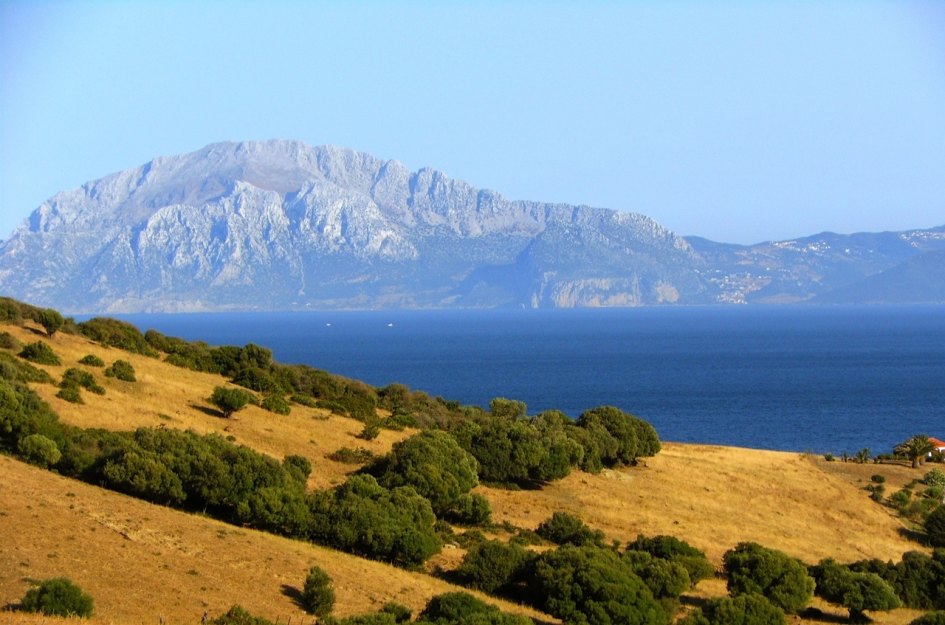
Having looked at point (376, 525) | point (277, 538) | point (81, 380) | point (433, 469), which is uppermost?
point (81, 380)

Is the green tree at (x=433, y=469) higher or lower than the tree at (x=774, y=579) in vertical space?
higher

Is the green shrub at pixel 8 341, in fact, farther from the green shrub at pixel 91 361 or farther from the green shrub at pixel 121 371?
the green shrub at pixel 121 371

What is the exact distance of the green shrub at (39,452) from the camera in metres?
31.3

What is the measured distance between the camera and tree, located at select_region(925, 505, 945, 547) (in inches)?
1588

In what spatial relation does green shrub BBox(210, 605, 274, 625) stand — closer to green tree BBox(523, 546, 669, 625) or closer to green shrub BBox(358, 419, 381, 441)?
green tree BBox(523, 546, 669, 625)

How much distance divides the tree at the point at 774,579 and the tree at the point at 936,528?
42.7 ft

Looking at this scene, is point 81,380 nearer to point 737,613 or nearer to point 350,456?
point 350,456

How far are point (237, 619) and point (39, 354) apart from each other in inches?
1084

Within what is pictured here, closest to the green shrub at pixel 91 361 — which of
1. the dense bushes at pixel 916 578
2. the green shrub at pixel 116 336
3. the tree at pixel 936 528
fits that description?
the green shrub at pixel 116 336

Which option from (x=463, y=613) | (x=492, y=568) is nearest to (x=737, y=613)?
(x=463, y=613)

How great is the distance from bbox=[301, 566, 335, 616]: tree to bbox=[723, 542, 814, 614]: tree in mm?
Answer: 11081

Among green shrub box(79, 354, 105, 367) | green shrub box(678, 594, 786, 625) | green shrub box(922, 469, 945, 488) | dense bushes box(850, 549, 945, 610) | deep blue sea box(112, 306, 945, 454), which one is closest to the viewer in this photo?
green shrub box(678, 594, 786, 625)

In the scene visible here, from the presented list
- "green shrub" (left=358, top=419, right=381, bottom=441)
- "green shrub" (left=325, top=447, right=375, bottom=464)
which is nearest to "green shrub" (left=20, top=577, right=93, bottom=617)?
"green shrub" (left=325, top=447, right=375, bottom=464)

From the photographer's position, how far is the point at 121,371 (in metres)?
45.8
